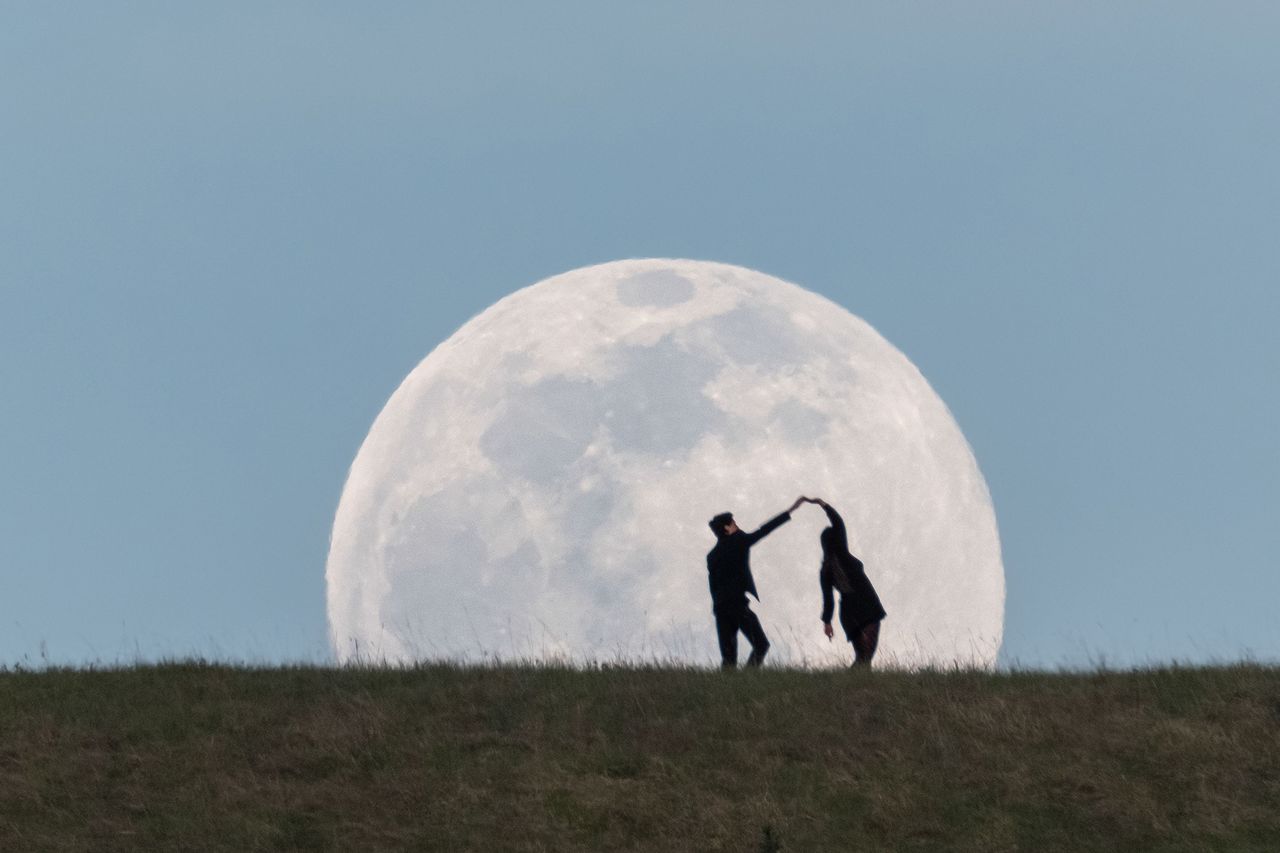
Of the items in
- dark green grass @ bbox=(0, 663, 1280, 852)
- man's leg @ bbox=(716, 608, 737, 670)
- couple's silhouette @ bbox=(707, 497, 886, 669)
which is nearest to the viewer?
dark green grass @ bbox=(0, 663, 1280, 852)

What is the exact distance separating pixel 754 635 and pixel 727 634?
280mm

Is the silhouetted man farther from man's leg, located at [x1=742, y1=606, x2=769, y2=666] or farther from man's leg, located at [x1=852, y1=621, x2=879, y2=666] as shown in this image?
man's leg, located at [x1=852, y1=621, x2=879, y2=666]

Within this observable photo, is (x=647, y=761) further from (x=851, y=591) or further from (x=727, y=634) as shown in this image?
(x=851, y=591)

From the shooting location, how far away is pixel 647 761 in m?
16.7

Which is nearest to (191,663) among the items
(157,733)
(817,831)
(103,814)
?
(157,733)

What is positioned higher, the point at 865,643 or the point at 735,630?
the point at 735,630

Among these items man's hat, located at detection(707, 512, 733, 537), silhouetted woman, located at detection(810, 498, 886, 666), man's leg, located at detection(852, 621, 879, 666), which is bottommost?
man's leg, located at detection(852, 621, 879, 666)

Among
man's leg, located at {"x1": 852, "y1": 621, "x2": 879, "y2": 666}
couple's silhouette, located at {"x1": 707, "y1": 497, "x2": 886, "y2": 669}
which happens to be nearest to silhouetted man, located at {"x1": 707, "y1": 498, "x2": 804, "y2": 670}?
couple's silhouette, located at {"x1": 707, "y1": 497, "x2": 886, "y2": 669}

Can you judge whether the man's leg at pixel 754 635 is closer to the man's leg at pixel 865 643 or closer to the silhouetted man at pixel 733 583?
the silhouetted man at pixel 733 583

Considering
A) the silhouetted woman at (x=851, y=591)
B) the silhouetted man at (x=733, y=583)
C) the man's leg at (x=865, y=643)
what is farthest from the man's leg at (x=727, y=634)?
the man's leg at (x=865, y=643)

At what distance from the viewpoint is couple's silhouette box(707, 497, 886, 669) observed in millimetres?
19297

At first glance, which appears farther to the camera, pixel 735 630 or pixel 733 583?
pixel 735 630

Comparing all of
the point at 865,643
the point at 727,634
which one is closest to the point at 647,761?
the point at 727,634

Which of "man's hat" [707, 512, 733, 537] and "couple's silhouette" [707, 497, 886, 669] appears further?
"man's hat" [707, 512, 733, 537]
